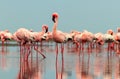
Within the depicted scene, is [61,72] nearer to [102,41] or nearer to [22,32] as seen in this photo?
[22,32]

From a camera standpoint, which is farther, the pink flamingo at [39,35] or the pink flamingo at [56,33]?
the pink flamingo at [39,35]

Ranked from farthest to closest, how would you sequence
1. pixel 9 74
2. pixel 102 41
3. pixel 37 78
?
pixel 102 41 < pixel 9 74 < pixel 37 78

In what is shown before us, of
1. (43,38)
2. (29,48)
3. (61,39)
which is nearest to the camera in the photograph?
(61,39)

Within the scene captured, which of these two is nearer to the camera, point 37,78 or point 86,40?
point 37,78

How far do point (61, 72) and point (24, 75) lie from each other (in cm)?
156

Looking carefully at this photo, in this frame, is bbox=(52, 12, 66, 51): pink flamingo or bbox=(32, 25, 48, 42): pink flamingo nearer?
bbox=(52, 12, 66, 51): pink flamingo

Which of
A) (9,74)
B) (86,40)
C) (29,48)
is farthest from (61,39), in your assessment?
(86,40)

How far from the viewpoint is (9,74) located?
49.1ft

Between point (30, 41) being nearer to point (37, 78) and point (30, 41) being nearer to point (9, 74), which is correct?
point (9, 74)

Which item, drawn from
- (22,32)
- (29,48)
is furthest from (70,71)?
(29,48)

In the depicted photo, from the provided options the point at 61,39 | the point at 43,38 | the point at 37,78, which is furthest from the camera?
the point at 43,38

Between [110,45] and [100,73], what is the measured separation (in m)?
16.3

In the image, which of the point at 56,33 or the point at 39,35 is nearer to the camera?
the point at 56,33

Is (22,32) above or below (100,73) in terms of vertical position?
above
